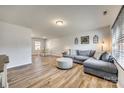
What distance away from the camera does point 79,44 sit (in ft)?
21.2

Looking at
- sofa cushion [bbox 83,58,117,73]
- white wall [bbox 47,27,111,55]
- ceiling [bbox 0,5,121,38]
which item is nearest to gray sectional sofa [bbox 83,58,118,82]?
sofa cushion [bbox 83,58,117,73]

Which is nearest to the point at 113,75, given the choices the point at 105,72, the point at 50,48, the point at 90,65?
the point at 105,72

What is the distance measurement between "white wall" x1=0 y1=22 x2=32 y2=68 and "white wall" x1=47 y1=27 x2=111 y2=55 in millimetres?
3443

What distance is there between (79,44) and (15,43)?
13.9 ft

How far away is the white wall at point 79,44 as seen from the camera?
503 centimetres

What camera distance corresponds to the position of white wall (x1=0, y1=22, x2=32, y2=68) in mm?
3895

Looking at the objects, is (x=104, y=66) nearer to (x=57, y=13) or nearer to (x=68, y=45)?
(x=57, y=13)

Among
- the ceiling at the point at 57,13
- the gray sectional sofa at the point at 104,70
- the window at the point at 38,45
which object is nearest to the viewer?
the ceiling at the point at 57,13

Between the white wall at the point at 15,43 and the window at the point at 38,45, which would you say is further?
the window at the point at 38,45

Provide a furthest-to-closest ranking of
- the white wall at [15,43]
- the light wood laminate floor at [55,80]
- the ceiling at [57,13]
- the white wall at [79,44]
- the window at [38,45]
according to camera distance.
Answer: the window at [38,45] → the white wall at [79,44] → the white wall at [15,43] → the ceiling at [57,13] → the light wood laminate floor at [55,80]

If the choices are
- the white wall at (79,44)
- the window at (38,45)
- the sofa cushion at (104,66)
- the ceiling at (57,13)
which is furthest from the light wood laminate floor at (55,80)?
the window at (38,45)

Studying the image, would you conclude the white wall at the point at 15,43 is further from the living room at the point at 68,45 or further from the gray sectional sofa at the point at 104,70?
the gray sectional sofa at the point at 104,70
